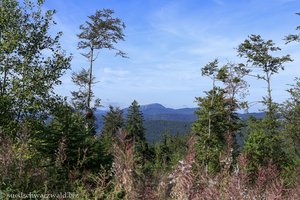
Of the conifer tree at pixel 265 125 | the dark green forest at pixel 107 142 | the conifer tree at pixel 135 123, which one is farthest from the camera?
the conifer tree at pixel 135 123

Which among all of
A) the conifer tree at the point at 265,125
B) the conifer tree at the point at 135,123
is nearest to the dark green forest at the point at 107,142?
the conifer tree at the point at 265,125

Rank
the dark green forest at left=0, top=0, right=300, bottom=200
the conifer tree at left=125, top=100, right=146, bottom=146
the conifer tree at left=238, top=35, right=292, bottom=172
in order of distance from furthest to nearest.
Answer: the conifer tree at left=125, top=100, right=146, bottom=146 < the conifer tree at left=238, top=35, right=292, bottom=172 < the dark green forest at left=0, top=0, right=300, bottom=200

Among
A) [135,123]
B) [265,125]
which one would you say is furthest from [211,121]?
[135,123]

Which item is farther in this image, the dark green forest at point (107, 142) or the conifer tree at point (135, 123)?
the conifer tree at point (135, 123)

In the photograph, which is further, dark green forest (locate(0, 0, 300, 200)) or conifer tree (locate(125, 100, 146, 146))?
conifer tree (locate(125, 100, 146, 146))

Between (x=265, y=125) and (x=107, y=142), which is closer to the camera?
(x=107, y=142)

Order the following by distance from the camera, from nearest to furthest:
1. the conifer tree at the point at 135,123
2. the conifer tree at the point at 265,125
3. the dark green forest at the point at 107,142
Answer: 1. the dark green forest at the point at 107,142
2. the conifer tree at the point at 265,125
3. the conifer tree at the point at 135,123

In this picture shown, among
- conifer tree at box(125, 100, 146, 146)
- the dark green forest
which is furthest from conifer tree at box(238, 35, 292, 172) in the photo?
conifer tree at box(125, 100, 146, 146)

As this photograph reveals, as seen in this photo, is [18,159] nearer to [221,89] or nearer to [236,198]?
[236,198]

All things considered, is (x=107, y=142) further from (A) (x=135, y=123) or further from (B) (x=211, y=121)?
(A) (x=135, y=123)

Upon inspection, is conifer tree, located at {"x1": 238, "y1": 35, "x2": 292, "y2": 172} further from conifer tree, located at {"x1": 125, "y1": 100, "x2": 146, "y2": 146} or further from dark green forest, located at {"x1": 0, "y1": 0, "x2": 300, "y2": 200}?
conifer tree, located at {"x1": 125, "y1": 100, "x2": 146, "y2": 146}

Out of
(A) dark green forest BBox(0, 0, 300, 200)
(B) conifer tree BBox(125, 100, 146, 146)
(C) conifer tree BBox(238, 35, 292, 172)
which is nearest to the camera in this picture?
(A) dark green forest BBox(0, 0, 300, 200)

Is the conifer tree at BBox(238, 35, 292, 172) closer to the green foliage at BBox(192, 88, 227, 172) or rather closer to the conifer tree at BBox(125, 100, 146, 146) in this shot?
the green foliage at BBox(192, 88, 227, 172)

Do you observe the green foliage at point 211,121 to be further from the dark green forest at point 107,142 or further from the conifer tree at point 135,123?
the conifer tree at point 135,123
